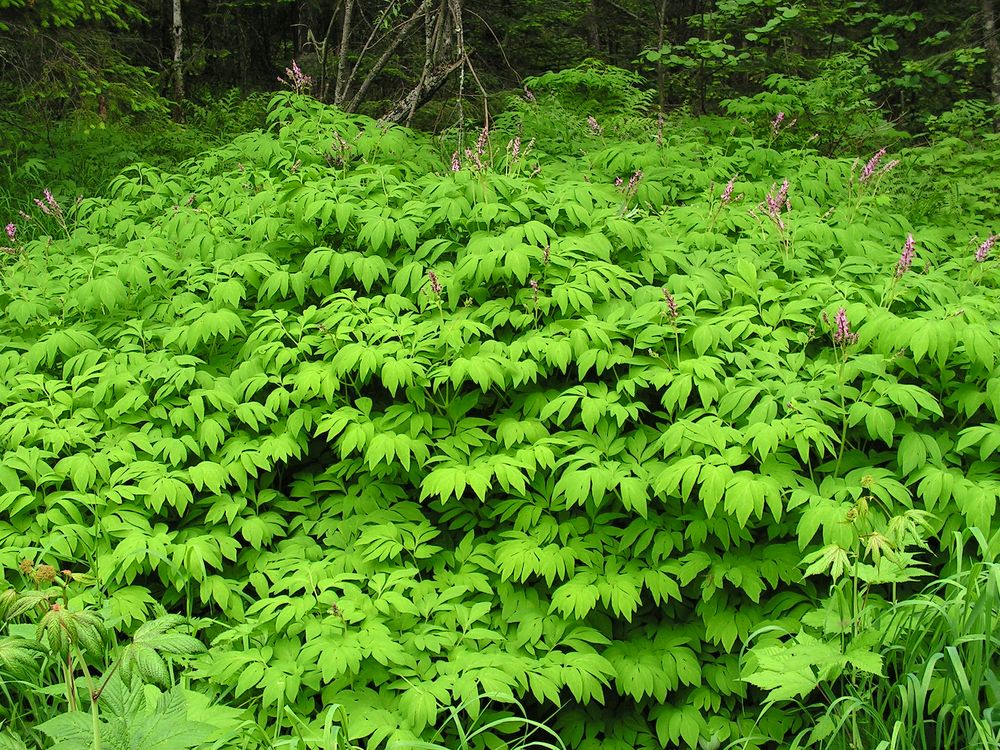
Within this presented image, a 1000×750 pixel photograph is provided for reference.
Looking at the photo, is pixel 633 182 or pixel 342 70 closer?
pixel 633 182

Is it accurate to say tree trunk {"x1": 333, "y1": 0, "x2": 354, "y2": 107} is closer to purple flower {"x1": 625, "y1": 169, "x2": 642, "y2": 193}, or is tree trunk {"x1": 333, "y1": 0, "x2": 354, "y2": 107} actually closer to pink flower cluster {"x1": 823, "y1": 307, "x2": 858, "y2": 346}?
purple flower {"x1": 625, "y1": 169, "x2": 642, "y2": 193}

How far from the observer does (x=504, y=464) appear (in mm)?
3223

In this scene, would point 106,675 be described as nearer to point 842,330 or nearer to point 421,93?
point 842,330

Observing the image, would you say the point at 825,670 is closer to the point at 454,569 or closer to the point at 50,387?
the point at 454,569

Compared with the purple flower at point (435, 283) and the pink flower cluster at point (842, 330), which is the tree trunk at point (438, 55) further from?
the pink flower cluster at point (842, 330)

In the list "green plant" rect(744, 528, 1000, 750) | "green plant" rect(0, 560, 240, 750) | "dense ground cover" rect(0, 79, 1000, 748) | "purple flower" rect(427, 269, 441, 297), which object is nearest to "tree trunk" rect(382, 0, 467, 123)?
"dense ground cover" rect(0, 79, 1000, 748)

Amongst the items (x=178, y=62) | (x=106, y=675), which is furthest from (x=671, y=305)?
(x=178, y=62)

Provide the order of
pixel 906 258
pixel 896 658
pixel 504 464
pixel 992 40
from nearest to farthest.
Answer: pixel 896 658, pixel 504 464, pixel 906 258, pixel 992 40

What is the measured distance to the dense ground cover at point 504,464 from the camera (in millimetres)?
2781

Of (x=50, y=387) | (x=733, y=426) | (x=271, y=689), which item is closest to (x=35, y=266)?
(x=50, y=387)

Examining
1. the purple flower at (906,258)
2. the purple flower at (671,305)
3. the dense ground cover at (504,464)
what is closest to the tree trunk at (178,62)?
the dense ground cover at (504,464)

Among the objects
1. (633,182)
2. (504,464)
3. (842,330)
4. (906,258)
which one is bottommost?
(504,464)

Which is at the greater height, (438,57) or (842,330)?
(438,57)

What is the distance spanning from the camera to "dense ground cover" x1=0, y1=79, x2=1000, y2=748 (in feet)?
9.12
